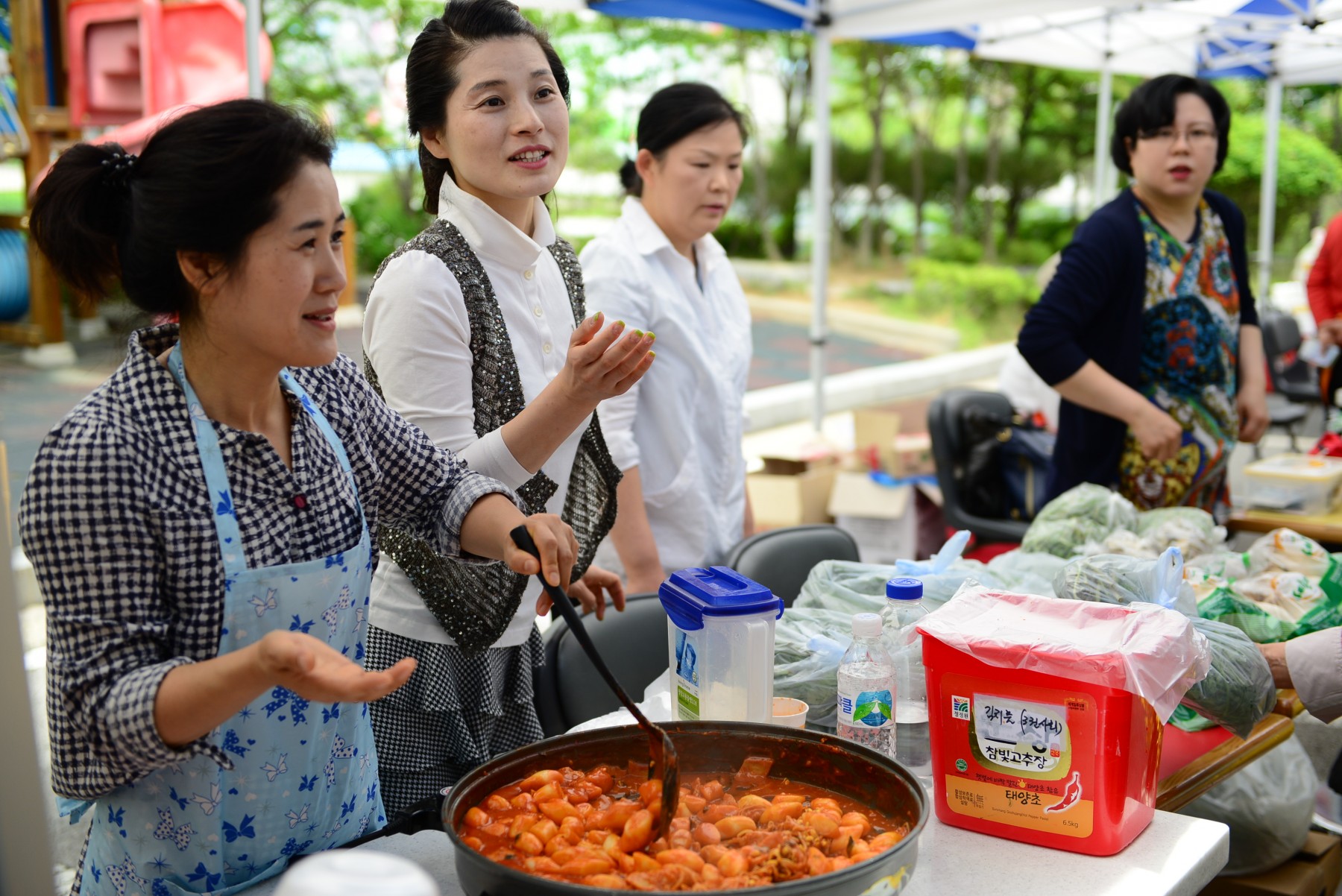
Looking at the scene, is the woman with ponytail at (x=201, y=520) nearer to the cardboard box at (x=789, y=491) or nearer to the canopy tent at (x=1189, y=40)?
the cardboard box at (x=789, y=491)

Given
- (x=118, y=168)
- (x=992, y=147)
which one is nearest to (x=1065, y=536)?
(x=118, y=168)

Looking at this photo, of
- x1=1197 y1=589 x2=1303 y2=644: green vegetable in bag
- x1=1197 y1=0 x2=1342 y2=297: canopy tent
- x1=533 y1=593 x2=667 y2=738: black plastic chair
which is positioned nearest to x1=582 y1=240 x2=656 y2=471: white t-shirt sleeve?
x1=533 y1=593 x2=667 y2=738: black plastic chair

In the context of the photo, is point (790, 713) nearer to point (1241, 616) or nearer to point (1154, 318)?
point (1241, 616)

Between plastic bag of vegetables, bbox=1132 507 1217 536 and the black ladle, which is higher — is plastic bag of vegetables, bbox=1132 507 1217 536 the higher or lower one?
the lower one

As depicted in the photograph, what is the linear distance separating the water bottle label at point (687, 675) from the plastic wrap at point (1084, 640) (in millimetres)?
320

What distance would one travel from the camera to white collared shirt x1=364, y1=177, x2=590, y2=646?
5.80 ft

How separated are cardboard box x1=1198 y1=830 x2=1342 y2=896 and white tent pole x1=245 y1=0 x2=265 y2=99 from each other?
3.35 meters

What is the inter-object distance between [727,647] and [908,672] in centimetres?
35

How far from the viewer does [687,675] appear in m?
1.64

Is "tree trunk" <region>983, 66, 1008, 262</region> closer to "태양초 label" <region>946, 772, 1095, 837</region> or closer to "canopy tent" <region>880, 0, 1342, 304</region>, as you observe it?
"canopy tent" <region>880, 0, 1342, 304</region>

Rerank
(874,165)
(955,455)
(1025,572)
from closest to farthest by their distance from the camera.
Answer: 1. (1025,572)
2. (955,455)
3. (874,165)

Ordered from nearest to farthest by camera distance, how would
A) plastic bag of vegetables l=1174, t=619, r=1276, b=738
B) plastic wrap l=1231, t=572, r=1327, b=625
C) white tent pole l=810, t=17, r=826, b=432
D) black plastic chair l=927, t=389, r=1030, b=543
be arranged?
plastic bag of vegetables l=1174, t=619, r=1276, b=738, plastic wrap l=1231, t=572, r=1327, b=625, black plastic chair l=927, t=389, r=1030, b=543, white tent pole l=810, t=17, r=826, b=432

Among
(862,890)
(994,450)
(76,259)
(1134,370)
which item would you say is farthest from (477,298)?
(994,450)

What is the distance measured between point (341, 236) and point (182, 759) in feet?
1.93
